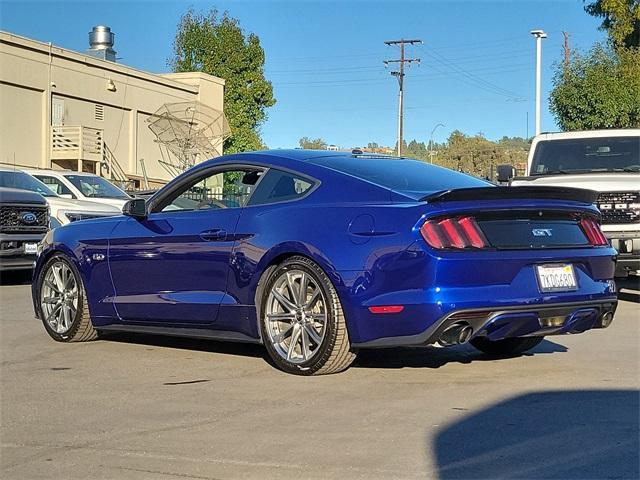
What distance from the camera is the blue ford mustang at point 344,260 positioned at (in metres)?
5.62

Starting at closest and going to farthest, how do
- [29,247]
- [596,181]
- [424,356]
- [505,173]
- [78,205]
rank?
[424,356], [505,173], [596,181], [29,247], [78,205]

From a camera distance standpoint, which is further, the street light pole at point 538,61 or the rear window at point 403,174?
the street light pole at point 538,61

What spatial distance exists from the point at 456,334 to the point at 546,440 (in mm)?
1197

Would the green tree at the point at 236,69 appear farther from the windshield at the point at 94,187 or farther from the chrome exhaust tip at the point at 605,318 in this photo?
the chrome exhaust tip at the point at 605,318

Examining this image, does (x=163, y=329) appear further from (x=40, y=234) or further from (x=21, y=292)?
(x=40, y=234)

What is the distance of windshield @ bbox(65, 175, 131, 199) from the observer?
719 inches

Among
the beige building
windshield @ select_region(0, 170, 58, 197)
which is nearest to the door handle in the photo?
windshield @ select_region(0, 170, 58, 197)

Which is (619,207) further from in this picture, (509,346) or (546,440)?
(546,440)

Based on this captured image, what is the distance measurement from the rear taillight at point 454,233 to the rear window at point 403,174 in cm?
30

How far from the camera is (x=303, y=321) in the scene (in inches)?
242

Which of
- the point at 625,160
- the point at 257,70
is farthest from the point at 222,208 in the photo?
the point at 257,70

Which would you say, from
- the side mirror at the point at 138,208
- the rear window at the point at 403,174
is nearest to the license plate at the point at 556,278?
the rear window at the point at 403,174

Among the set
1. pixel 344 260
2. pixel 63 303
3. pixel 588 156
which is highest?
pixel 588 156

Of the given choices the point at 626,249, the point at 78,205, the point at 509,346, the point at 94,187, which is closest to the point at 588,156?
the point at 626,249
